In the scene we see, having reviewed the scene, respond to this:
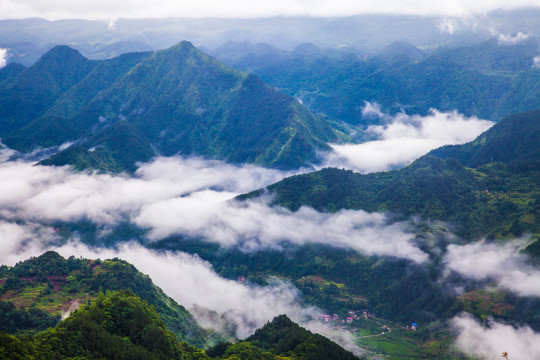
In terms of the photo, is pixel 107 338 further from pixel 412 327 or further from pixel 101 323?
pixel 412 327

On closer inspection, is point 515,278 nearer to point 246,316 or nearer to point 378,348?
point 378,348

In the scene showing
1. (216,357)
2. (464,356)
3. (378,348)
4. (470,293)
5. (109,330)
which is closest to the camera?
(109,330)

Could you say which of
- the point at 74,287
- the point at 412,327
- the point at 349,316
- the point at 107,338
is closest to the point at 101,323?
the point at 107,338

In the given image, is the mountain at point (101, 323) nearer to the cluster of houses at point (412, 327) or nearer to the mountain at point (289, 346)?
the mountain at point (289, 346)

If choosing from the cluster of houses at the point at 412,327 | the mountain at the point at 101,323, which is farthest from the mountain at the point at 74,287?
the cluster of houses at the point at 412,327

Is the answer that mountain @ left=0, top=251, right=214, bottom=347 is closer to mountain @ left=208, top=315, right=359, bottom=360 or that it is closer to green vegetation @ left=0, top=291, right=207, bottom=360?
mountain @ left=208, top=315, right=359, bottom=360

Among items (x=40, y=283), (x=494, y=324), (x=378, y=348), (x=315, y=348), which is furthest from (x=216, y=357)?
(x=494, y=324)

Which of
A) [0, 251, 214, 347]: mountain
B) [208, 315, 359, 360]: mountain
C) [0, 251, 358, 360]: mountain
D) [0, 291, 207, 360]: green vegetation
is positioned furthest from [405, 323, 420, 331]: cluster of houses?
[0, 291, 207, 360]: green vegetation

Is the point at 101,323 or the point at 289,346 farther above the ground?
the point at 101,323

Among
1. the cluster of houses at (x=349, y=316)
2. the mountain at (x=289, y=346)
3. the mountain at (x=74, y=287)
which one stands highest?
the mountain at (x=74, y=287)
